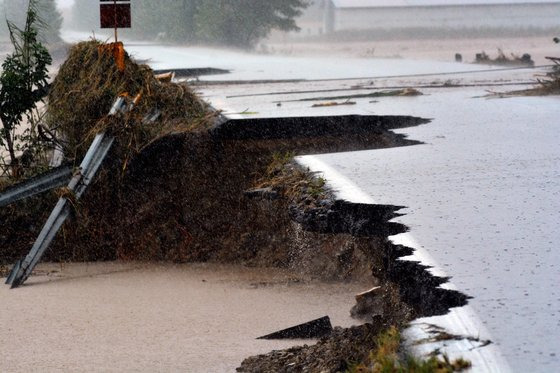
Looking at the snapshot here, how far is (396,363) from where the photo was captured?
3.20 m

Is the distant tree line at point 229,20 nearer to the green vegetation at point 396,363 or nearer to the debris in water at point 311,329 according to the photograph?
the debris in water at point 311,329

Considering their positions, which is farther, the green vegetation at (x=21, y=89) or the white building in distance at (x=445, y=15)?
the white building in distance at (x=445, y=15)

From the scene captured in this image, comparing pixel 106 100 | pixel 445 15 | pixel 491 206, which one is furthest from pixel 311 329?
pixel 445 15

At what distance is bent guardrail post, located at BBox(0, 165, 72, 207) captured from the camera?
7.73 m

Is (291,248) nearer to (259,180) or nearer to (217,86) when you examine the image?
(259,180)

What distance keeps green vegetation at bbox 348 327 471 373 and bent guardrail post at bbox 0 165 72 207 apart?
4.68m

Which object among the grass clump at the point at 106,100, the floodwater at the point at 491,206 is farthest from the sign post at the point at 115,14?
the floodwater at the point at 491,206

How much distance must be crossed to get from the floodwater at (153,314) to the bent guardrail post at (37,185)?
0.55 metres

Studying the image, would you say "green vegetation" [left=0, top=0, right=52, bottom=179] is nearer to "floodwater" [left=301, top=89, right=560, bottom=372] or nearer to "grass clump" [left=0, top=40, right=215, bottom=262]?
"grass clump" [left=0, top=40, right=215, bottom=262]

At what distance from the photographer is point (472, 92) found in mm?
14461

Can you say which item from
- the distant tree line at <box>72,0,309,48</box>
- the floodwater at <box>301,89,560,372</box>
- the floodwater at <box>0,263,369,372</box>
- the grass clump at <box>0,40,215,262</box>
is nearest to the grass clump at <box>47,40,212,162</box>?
the grass clump at <box>0,40,215,262</box>

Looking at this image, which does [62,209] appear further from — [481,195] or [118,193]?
[481,195]

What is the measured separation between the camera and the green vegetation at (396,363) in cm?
303

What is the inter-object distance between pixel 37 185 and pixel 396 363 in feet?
16.6
